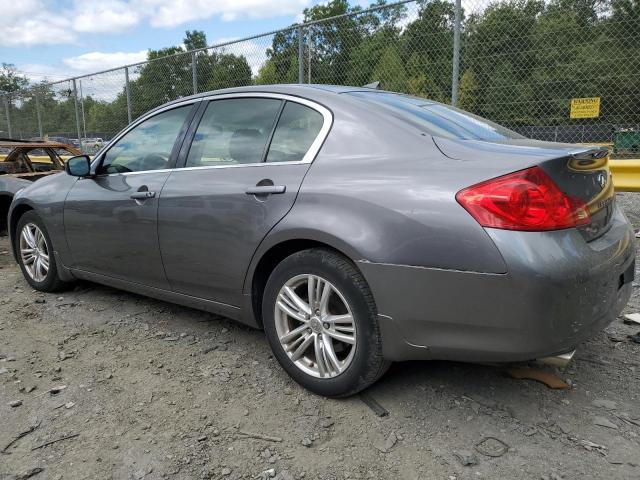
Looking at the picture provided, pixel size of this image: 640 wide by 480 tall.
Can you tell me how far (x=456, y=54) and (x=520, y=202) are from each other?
5327 millimetres

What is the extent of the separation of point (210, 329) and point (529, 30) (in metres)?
5.97

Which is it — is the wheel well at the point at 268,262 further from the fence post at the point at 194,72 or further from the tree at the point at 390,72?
the fence post at the point at 194,72

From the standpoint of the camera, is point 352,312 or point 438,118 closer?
point 352,312

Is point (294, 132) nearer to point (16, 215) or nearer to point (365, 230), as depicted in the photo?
point (365, 230)

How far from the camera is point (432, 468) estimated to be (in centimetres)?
211

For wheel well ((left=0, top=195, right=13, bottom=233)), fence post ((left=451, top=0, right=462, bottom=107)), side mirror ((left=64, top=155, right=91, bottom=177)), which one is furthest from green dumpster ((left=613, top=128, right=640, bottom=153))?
wheel well ((left=0, top=195, right=13, bottom=233))

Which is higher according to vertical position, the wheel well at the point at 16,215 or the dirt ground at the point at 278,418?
the wheel well at the point at 16,215

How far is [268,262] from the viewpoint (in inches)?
112

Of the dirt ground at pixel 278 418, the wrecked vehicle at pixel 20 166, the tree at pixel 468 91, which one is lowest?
the dirt ground at pixel 278 418

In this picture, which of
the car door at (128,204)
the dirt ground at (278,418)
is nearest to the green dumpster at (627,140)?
the dirt ground at (278,418)

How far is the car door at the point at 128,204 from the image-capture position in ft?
11.2

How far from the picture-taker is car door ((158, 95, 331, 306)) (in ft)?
9.11

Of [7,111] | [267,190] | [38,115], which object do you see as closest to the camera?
[267,190]

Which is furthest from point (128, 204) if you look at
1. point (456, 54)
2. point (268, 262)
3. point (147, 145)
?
point (456, 54)
